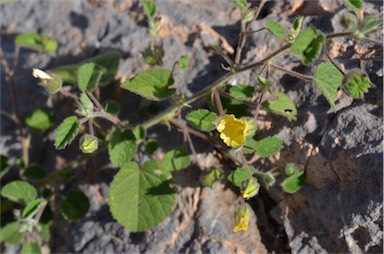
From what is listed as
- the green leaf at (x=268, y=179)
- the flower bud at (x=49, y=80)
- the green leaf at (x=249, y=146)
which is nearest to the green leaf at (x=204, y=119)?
the green leaf at (x=249, y=146)

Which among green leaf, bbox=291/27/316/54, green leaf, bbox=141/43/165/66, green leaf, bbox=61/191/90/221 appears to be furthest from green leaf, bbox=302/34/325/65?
green leaf, bbox=61/191/90/221

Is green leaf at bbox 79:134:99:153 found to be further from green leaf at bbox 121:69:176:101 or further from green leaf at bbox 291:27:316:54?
green leaf at bbox 291:27:316:54

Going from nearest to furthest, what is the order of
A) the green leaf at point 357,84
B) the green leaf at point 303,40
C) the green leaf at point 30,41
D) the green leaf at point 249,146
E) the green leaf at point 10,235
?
the green leaf at point 303,40, the green leaf at point 357,84, the green leaf at point 249,146, the green leaf at point 10,235, the green leaf at point 30,41

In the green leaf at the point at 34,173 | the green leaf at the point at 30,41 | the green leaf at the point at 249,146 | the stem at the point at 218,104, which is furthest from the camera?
the green leaf at the point at 30,41

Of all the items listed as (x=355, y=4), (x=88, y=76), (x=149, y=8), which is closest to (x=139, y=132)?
(x=88, y=76)

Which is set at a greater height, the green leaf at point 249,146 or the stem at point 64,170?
the green leaf at point 249,146

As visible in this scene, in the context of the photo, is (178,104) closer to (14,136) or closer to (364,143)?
(364,143)

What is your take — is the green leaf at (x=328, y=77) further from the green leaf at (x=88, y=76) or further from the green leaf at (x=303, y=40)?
the green leaf at (x=88, y=76)
